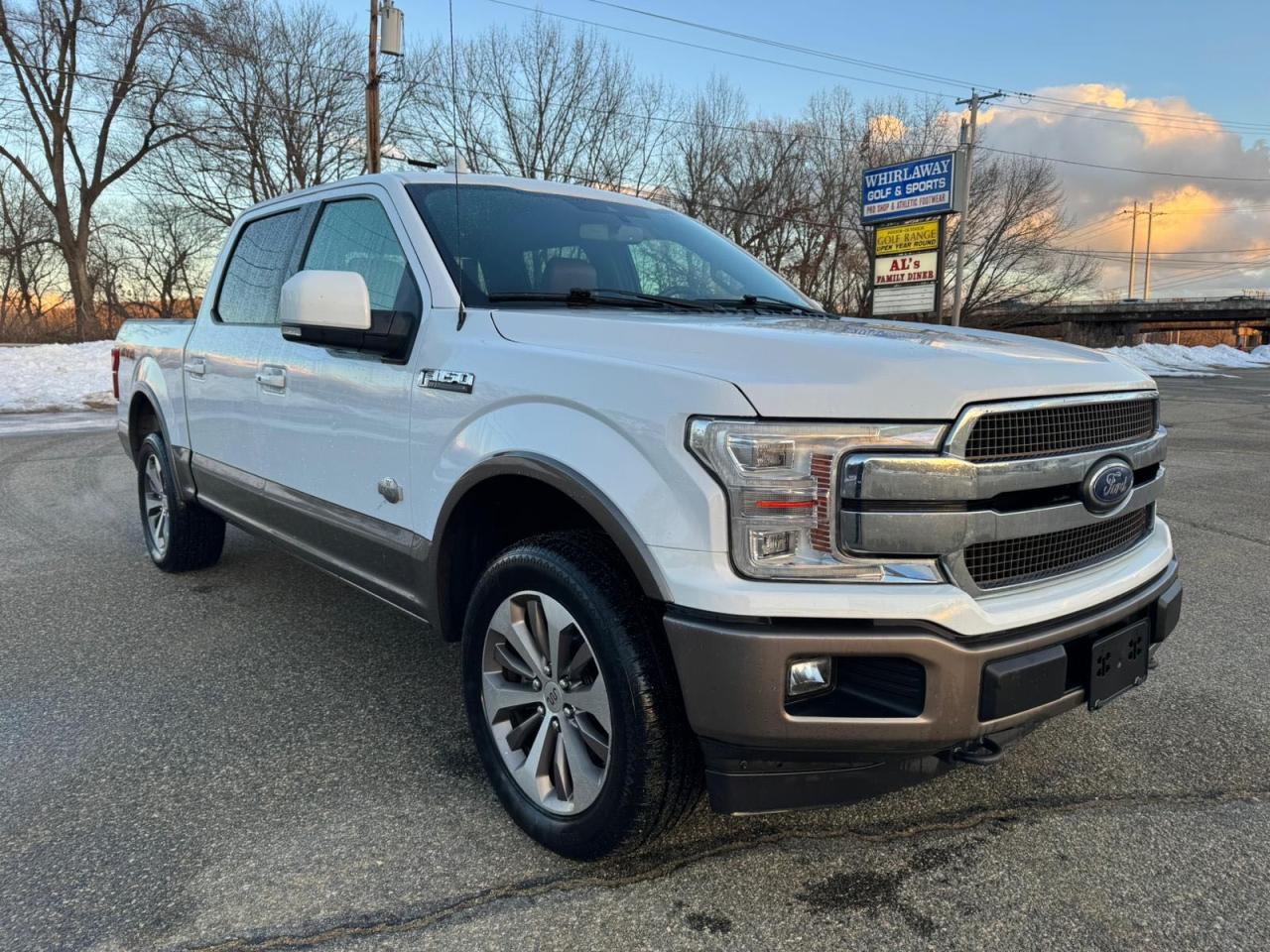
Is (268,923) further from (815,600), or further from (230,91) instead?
(230,91)

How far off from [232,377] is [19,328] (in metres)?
30.8

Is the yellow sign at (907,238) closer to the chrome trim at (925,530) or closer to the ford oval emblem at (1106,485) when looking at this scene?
the ford oval emblem at (1106,485)

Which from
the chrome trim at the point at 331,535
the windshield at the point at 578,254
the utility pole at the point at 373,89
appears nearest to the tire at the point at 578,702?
the chrome trim at the point at 331,535

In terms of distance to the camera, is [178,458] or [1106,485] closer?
[1106,485]

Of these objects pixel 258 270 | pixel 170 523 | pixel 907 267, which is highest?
pixel 907 267

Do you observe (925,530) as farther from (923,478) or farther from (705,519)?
(705,519)

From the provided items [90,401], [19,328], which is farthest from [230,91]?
[90,401]

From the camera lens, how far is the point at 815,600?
1838 mm

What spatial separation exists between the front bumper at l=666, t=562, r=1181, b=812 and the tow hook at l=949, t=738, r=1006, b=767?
3 cm

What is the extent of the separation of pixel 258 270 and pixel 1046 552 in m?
3.58

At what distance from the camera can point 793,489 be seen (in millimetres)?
1858

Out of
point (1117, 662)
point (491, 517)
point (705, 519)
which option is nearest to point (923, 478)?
point (705, 519)

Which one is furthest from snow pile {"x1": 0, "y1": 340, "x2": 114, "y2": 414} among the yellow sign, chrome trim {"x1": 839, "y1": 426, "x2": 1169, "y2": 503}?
the yellow sign

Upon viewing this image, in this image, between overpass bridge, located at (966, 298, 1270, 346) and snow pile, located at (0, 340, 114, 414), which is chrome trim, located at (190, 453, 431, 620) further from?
overpass bridge, located at (966, 298, 1270, 346)
